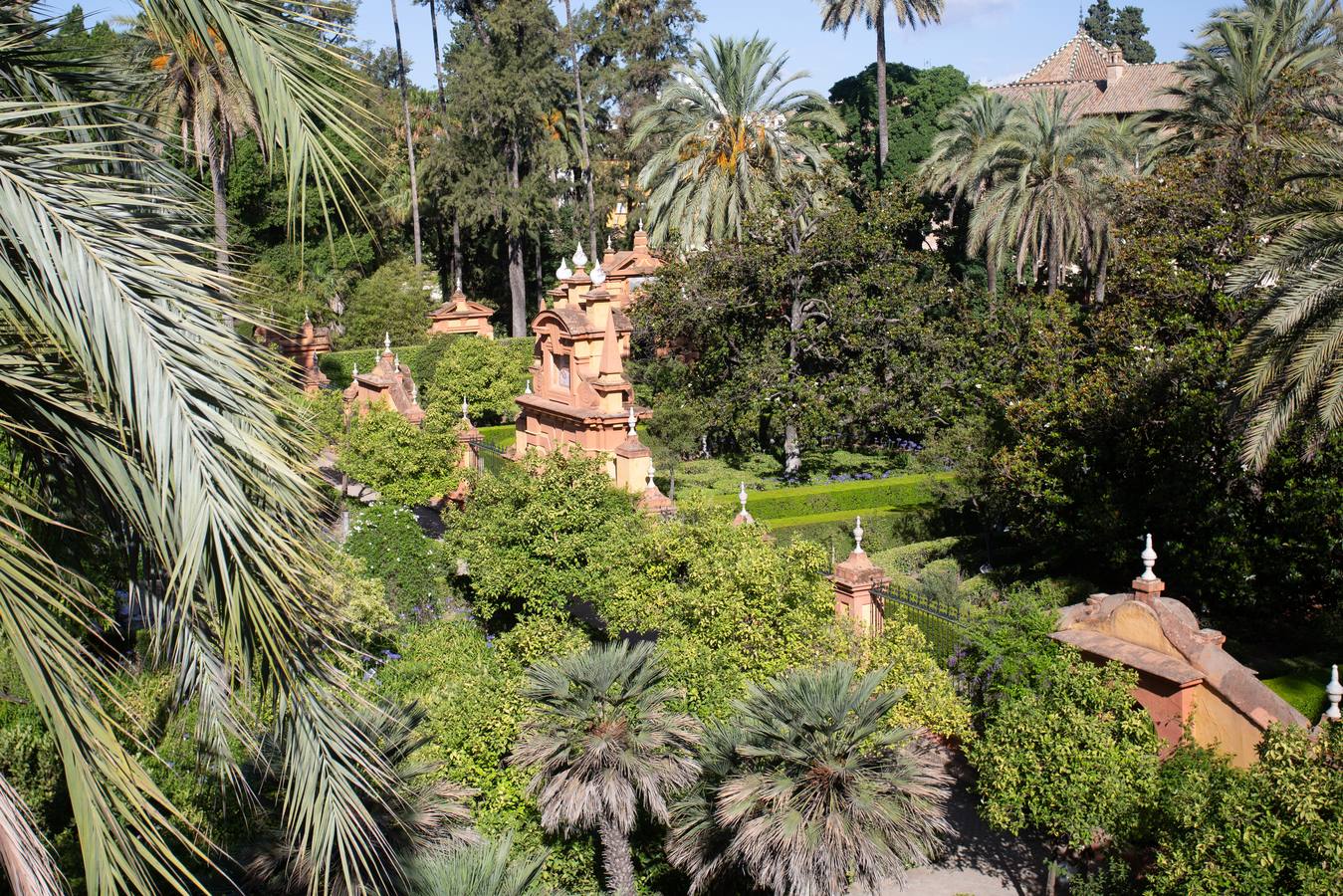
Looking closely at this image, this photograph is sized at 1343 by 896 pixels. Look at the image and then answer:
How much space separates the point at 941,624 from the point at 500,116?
31.9 m

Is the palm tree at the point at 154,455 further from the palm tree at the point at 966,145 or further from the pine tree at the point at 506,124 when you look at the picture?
the pine tree at the point at 506,124

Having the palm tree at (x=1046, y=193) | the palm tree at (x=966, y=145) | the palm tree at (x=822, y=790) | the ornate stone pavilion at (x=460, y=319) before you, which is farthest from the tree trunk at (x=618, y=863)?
the ornate stone pavilion at (x=460, y=319)

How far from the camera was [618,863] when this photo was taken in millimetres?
11141

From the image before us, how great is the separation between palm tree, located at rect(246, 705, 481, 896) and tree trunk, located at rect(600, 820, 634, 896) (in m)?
2.16

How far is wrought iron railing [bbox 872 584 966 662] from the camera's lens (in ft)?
45.1

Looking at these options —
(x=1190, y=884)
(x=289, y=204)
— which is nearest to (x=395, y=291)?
(x=1190, y=884)

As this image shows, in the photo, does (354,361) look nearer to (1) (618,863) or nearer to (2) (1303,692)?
(1) (618,863)

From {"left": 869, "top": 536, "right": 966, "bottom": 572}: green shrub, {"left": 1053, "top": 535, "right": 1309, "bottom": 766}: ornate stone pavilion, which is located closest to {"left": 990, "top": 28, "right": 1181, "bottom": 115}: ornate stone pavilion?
{"left": 869, "top": 536, "right": 966, "bottom": 572}: green shrub

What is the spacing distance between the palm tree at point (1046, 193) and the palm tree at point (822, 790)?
74.7 feet

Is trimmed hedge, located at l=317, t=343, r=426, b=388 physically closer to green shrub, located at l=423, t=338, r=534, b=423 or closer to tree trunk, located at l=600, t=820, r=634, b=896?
green shrub, located at l=423, t=338, r=534, b=423

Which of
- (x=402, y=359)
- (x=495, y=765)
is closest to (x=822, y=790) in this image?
(x=495, y=765)

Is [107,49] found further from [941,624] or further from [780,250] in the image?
[780,250]

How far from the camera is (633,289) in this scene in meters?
33.0

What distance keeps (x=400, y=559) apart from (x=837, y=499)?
8.67 metres
